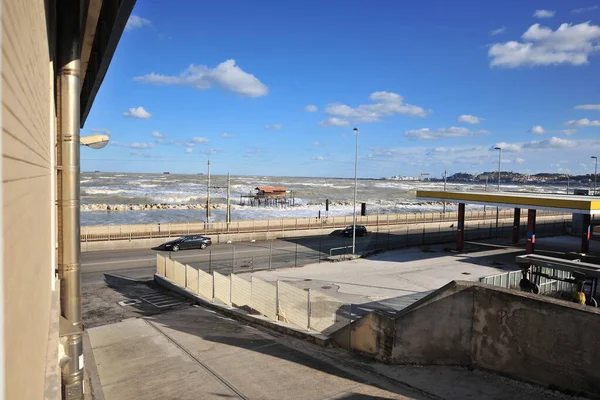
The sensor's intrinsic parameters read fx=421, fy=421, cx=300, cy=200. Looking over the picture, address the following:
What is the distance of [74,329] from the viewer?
321 inches

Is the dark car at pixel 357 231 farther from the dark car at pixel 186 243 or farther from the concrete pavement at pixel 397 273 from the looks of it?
the dark car at pixel 186 243

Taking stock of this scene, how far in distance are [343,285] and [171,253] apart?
15.7 meters

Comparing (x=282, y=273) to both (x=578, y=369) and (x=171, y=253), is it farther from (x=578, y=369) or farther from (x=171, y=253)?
(x=578, y=369)

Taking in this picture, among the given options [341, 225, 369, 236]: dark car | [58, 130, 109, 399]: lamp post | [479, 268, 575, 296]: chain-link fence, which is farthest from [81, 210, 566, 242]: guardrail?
[479, 268, 575, 296]: chain-link fence

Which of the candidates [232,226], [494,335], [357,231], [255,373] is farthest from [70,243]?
[357,231]

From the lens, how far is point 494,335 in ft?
31.9

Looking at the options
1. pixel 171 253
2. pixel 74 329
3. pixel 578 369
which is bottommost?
pixel 171 253

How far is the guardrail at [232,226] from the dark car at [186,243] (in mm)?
3281

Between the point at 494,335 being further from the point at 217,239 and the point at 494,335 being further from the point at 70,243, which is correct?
the point at 217,239

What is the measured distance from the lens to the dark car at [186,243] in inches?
1320

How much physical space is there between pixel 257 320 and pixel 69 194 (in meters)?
8.76

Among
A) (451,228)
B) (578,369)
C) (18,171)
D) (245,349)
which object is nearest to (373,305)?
(245,349)

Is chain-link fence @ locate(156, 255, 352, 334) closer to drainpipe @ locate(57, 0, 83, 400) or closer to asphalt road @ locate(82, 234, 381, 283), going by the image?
drainpipe @ locate(57, 0, 83, 400)

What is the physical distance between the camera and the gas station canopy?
2645 cm
